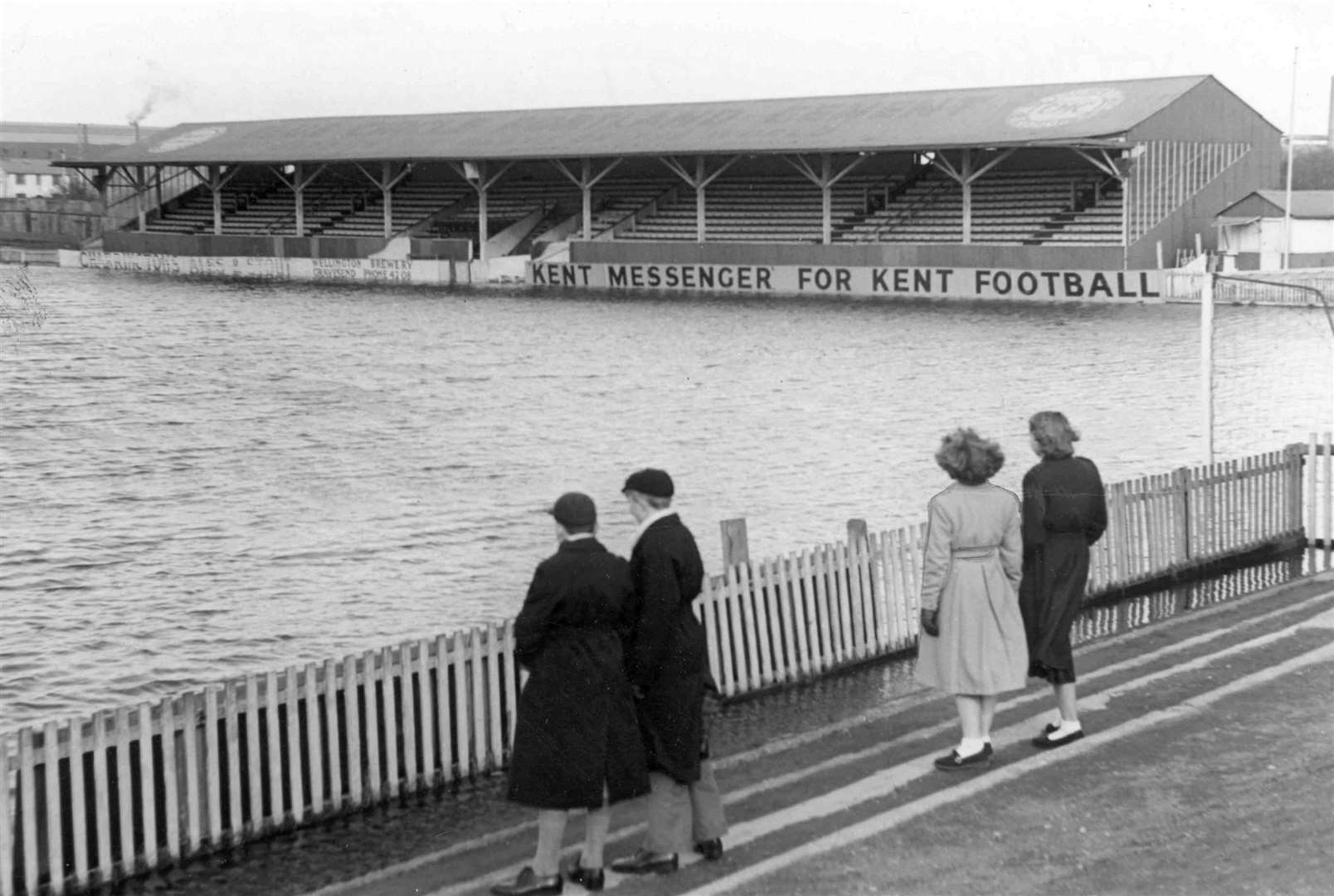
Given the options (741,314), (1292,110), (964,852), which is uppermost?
(1292,110)

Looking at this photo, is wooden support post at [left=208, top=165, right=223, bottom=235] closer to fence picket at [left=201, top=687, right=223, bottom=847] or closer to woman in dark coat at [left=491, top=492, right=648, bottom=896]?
fence picket at [left=201, top=687, right=223, bottom=847]

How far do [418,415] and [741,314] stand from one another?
58.5 ft

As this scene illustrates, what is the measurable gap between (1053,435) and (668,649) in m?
2.58

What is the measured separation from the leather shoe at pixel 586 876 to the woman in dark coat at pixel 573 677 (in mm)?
311

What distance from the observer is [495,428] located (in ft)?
89.1

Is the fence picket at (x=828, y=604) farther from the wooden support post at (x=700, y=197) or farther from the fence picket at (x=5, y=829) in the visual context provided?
the wooden support post at (x=700, y=197)

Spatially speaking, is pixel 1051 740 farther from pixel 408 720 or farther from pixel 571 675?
pixel 408 720

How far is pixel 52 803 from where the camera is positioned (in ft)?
23.9

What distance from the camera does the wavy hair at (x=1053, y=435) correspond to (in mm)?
8297

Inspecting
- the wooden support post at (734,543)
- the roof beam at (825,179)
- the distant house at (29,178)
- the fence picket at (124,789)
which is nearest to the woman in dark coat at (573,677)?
the fence picket at (124,789)

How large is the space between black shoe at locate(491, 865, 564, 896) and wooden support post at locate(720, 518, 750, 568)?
13.8 feet

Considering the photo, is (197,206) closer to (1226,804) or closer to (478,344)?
(478,344)

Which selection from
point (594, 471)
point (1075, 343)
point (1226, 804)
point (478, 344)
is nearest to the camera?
point (1226, 804)

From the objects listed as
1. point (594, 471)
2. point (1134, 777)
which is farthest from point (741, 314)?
point (1134, 777)
